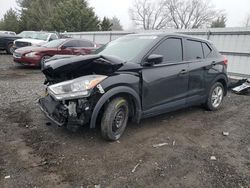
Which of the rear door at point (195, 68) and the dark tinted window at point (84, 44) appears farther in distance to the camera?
the dark tinted window at point (84, 44)

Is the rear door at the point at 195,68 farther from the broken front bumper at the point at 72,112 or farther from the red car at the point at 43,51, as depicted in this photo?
the red car at the point at 43,51

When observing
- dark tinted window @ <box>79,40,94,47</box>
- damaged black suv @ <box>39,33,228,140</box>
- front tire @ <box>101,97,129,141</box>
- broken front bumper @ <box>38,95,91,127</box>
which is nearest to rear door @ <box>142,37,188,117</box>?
damaged black suv @ <box>39,33,228,140</box>

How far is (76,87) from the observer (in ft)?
11.5

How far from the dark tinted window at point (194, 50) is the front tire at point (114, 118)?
1.98 metres

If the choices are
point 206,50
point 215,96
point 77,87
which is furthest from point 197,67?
point 77,87

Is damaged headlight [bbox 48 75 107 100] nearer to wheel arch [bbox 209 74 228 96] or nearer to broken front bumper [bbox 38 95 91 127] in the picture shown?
broken front bumper [bbox 38 95 91 127]

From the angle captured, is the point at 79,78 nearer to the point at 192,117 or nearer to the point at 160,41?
the point at 160,41

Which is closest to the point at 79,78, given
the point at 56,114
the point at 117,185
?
the point at 56,114

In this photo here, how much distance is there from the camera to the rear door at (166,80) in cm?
420

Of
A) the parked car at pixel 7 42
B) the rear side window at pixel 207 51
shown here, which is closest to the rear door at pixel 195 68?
the rear side window at pixel 207 51

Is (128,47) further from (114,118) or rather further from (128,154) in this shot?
(128,154)

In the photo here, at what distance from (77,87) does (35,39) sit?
13121 millimetres

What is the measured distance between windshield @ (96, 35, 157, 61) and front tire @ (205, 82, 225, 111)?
88.0 inches

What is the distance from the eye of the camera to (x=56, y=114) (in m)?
3.64
